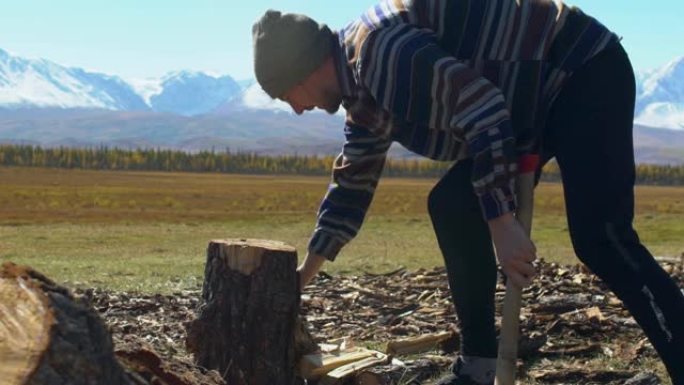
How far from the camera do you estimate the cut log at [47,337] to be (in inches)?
92.9

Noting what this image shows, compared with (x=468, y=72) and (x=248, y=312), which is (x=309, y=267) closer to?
(x=248, y=312)

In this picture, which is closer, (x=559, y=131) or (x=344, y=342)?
(x=559, y=131)

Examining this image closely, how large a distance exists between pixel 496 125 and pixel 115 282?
7949 millimetres

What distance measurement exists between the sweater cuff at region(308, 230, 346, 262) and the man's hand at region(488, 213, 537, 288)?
1.14m

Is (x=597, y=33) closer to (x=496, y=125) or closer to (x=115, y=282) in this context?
(x=496, y=125)

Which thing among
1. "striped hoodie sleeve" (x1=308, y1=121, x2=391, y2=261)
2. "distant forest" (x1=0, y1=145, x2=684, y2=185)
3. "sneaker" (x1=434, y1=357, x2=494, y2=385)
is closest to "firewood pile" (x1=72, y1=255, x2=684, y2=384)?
"sneaker" (x1=434, y1=357, x2=494, y2=385)

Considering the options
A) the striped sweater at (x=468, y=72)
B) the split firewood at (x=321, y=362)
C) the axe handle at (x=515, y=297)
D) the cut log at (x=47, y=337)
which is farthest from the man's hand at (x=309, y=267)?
the cut log at (x=47, y=337)

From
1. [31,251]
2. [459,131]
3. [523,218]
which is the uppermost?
[459,131]

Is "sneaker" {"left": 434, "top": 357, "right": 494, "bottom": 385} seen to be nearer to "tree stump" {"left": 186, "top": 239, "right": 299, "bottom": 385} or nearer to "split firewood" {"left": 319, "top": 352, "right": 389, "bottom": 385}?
"split firewood" {"left": 319, "top": 352, "right": 389, "bottom": 385}

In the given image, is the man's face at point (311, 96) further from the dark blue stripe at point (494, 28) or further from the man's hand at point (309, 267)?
the man's hand at point (309, 267)

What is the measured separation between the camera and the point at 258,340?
4078mm

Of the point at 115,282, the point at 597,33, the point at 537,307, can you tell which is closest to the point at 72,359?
the point at 597,33

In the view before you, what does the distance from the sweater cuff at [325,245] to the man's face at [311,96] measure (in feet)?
2.69

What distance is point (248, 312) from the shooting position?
4.05m
